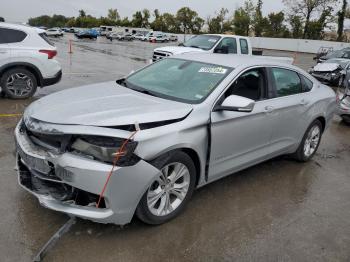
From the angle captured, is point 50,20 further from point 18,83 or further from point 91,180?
point 91,180

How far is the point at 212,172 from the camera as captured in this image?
13.3ft

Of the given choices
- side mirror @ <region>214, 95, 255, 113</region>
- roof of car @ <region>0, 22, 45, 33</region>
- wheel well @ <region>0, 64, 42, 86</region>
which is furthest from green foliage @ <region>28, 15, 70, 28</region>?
side mirror @ <region>214, 95, 255, 113</region>

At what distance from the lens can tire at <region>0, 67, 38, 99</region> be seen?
8219 millimetres

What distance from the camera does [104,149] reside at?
10.2ft

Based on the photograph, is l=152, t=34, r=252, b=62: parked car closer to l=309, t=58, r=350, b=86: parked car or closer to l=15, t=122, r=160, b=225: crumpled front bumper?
l=309, t=58, r=350, b=86: parked car

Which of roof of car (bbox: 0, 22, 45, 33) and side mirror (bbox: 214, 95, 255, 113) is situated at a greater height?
roof of car (bbox: 0, 22, 45, 33)

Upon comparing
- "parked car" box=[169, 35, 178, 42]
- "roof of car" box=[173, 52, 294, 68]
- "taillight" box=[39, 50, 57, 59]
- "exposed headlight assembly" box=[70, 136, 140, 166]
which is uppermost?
"roof of car" box=[173, 52, 294, 68]

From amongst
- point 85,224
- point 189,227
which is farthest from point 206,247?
point 85,224

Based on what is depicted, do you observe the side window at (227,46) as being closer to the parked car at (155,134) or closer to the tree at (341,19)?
the parked car at (155,134)

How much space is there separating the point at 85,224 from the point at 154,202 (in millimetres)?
699

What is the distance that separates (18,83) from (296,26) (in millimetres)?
62948

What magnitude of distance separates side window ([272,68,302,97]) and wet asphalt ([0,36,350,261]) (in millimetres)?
1195

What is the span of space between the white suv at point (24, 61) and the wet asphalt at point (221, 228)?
374 cm

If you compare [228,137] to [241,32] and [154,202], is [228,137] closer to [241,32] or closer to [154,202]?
[154,202]
